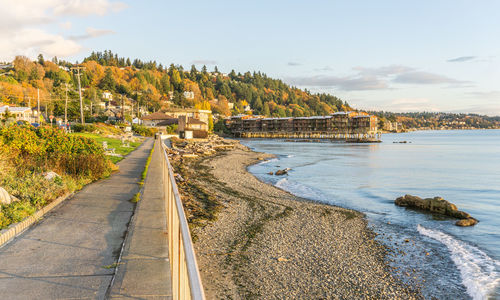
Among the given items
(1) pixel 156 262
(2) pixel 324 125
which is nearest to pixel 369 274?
(1) pixel 156 262

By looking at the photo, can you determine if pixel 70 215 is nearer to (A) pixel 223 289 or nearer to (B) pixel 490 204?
(A) pixel 223 289

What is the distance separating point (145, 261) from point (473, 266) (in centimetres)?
1001

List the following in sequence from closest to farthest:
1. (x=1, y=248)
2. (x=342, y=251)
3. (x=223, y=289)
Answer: (x=1, y=248) → (x=223, y=289) → (x=342, y=251)

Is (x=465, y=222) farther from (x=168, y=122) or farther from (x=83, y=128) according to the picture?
(x=168, y=122)

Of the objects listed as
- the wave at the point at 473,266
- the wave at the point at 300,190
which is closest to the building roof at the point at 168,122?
the wave at the point at 300,190

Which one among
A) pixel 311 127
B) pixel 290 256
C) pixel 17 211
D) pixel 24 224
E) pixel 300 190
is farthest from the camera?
pixel 311 127

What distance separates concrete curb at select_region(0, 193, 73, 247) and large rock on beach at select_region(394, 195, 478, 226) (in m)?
15.8

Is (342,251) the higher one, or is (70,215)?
(70,215)

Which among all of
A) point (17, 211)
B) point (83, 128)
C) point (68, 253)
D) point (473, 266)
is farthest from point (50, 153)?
point (83, 128)

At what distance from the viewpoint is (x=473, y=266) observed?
10.3m

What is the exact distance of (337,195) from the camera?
22.6 metres

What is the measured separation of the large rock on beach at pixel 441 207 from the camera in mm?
15613

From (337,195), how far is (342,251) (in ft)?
40.6

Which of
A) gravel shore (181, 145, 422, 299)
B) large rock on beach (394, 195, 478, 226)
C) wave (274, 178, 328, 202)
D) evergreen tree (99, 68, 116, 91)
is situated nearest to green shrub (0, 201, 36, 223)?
gravel shore (181, 145, 422, 299)
